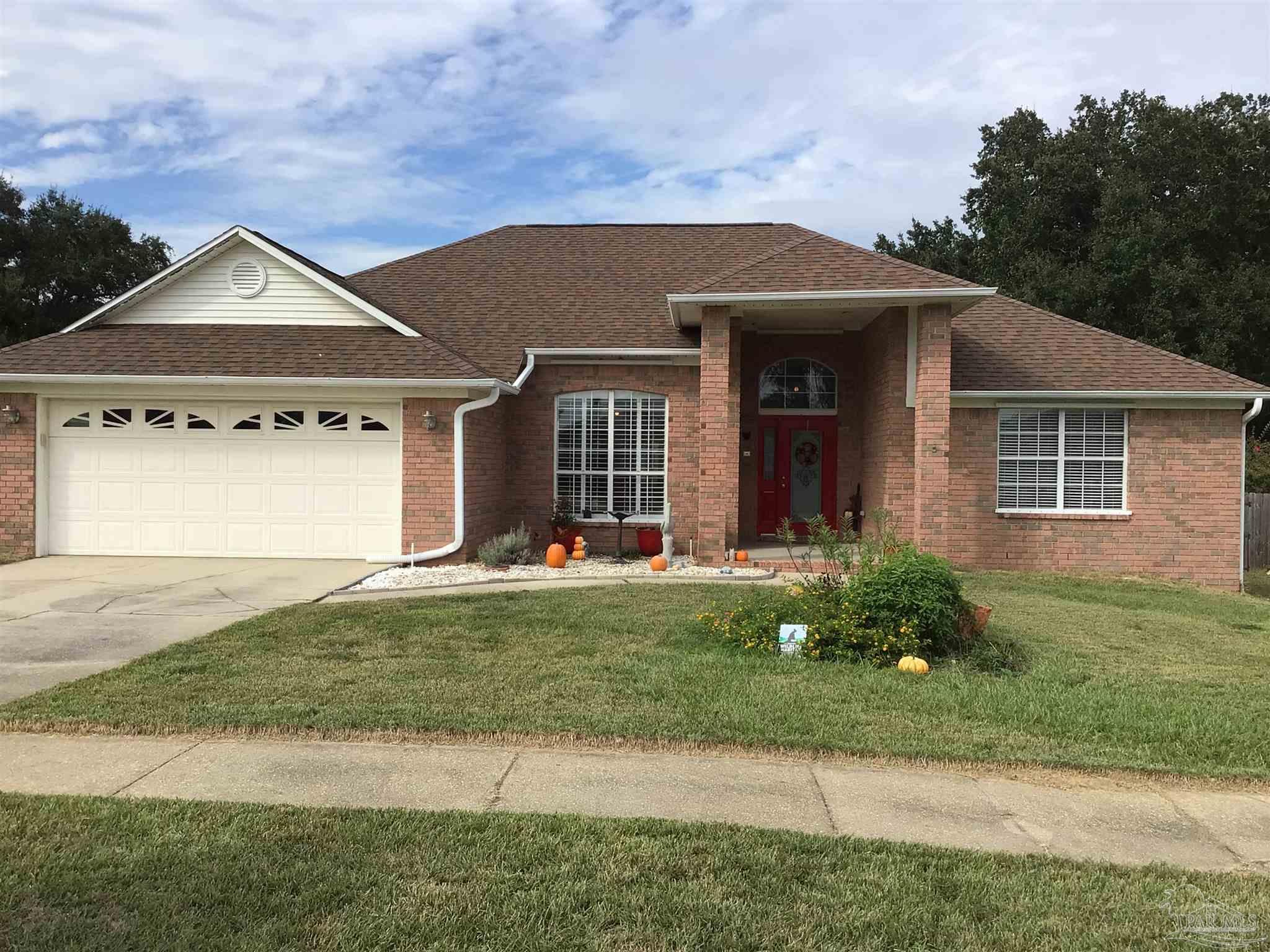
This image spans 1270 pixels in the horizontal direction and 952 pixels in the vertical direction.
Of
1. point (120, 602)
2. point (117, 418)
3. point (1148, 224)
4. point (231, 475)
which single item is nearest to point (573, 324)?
point (231, 475)

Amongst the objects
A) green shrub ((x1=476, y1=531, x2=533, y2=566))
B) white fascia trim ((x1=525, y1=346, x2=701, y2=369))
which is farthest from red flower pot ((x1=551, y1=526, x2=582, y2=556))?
white fascia trim ((x1=525, y1=346, x2=701, y2=369))

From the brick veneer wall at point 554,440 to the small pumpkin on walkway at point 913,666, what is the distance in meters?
7.86

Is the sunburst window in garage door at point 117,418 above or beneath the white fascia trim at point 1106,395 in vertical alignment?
beneath

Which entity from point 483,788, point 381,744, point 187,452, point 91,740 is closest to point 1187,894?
point 483,788

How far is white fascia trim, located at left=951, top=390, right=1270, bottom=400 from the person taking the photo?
43.8 ft

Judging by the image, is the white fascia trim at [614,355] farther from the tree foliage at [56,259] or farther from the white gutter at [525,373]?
the tree foliage at [56,259]

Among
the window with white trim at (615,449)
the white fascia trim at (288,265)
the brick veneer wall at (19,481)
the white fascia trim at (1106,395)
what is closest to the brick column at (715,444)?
the window with white trim at (615,449)

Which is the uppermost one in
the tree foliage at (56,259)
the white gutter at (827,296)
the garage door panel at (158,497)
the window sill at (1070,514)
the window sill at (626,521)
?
the tree foliage at (56,259)

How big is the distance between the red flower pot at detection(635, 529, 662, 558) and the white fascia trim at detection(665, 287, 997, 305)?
3.77 metres

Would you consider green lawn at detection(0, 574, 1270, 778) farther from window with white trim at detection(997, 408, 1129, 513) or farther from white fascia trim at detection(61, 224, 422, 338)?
white fascia trim at detection(61, 224, 422, 338)

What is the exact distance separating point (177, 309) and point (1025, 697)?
12988mm

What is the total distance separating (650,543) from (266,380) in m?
6.10

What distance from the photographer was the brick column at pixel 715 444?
41.8ft

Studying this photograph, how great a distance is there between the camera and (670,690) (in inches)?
243
